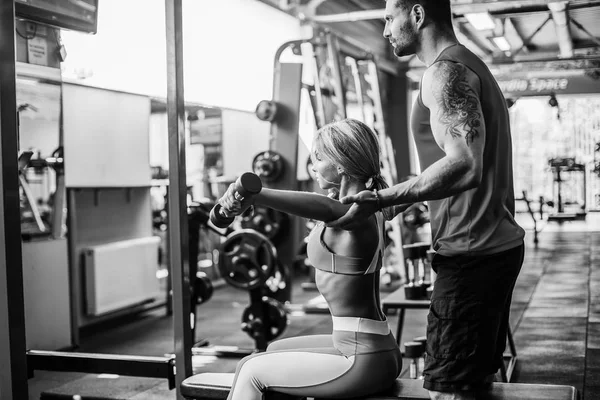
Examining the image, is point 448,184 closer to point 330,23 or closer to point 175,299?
point 175,299

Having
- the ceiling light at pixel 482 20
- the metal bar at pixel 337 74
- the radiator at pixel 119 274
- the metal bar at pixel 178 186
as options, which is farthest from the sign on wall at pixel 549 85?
the metal bar at pixel 178 186

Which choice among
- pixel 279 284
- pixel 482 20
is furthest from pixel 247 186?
pixel 482 20

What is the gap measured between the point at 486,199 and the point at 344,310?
413 mm

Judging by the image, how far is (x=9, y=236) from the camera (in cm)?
253

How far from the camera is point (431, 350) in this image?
1.60m

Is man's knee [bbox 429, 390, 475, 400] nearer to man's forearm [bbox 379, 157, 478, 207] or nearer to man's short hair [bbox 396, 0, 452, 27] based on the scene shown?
man's forearm [bbox 379, 157, 478, 207]

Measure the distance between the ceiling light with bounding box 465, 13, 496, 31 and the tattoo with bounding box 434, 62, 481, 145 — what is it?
7.08 meters

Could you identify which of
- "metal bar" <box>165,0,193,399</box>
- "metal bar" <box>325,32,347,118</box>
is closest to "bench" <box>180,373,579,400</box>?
"metal bar" <box>165,0,193,399</box>

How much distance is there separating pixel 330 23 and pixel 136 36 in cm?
460

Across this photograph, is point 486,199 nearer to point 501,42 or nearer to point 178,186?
point 178,186

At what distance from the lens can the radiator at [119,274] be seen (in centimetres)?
484

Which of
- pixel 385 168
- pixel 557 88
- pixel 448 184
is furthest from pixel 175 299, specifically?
pixel 557 88

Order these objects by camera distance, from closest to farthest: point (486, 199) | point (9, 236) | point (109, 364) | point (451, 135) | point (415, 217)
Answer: point (451, 135) → point (486, 199) → point (9, 236) → point (109, 364) → point (415, 217)

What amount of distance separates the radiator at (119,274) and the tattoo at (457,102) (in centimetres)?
373
